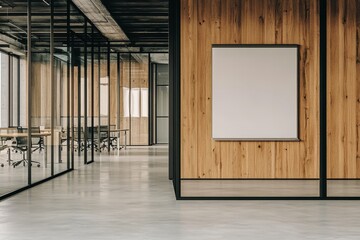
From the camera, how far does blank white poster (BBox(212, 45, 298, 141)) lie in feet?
34.9

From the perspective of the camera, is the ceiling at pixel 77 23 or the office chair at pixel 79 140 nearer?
the ceiling at pixel 77 23

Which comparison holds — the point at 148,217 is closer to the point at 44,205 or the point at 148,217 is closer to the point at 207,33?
the point at 44,205

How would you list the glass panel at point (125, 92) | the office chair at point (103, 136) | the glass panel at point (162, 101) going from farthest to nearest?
the glass panel at point (162, 101) → the glass panel at point (125, 92) → the office chair at point (103, 136)

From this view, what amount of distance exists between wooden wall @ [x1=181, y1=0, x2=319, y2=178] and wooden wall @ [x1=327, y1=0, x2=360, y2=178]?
27 cm

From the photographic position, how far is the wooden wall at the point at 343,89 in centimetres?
1084

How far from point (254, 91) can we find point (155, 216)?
14.1ft

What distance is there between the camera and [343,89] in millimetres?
10883

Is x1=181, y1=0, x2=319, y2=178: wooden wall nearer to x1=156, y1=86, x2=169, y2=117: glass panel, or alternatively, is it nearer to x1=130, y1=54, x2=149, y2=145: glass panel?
x1=130, y1=54, x2=149, y2=145: glass panel

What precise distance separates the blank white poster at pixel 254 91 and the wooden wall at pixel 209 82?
161mm

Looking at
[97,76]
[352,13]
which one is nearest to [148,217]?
[352,13]

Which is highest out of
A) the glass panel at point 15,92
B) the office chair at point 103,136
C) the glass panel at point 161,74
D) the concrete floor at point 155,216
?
the glass panel at point 161,74

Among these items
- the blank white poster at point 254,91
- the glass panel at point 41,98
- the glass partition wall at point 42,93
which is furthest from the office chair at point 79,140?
Result: the blank white poster at point 254,91

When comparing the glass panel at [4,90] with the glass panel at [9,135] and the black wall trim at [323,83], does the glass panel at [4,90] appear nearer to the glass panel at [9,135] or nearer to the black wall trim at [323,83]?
the glass panel at [9,135]

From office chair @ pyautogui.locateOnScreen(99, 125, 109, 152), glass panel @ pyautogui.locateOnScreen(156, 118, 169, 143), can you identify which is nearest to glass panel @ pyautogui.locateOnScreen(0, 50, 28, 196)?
office chair @ pyautogui.locateOnScreen(99, 125, 109, 152)
